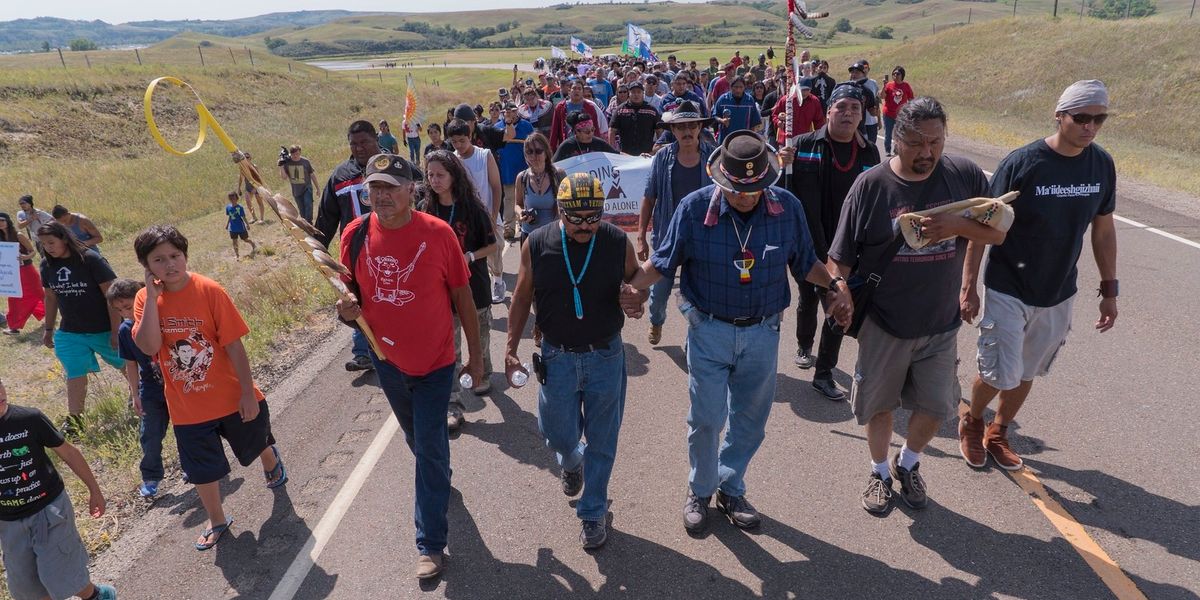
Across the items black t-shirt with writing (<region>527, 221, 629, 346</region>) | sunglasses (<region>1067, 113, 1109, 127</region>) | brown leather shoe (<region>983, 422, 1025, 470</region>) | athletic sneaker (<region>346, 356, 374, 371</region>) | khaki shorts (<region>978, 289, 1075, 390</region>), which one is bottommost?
athletic sneaker (<region>346, 356, 374, 371</region>)

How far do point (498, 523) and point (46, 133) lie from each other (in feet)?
95.9

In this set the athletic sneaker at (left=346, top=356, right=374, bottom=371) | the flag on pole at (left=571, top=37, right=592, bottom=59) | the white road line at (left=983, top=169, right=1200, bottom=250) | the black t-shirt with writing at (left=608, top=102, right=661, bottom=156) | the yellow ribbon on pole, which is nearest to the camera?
the yellow ribbon on pole

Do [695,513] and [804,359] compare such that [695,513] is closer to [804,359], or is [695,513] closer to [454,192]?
[804,359]

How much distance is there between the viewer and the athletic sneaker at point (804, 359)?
610cm

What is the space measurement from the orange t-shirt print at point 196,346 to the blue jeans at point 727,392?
2484 millimetres

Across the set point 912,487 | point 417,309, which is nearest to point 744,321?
point 912,487

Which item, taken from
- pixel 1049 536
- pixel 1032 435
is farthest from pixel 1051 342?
pixel 1049 536

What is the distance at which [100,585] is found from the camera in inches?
147

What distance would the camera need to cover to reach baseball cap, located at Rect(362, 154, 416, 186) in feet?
11.9

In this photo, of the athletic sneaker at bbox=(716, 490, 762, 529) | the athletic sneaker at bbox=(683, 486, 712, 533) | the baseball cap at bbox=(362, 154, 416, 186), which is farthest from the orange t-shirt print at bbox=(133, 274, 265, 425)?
the athletic sneaker at bbox=(716, 490, 762, 529)

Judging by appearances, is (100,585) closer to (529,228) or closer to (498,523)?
(498,523)

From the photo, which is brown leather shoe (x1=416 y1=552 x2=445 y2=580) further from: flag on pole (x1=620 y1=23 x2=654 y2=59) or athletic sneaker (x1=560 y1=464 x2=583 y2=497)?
flag on pole (x1=620 y1=23 x2=654 y2=59)

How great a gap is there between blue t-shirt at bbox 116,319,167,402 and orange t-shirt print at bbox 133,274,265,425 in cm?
59

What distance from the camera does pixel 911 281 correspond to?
3811 mm
